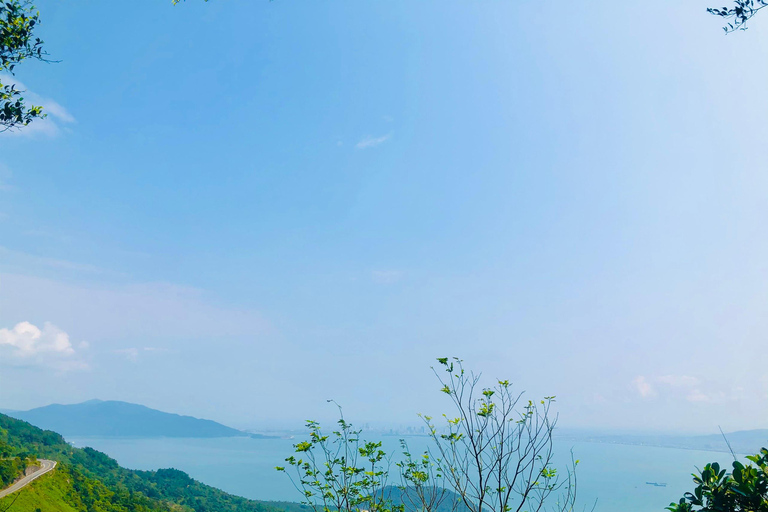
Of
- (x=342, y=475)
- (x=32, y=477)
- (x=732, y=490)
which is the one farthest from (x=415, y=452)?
(x=732, y=490)

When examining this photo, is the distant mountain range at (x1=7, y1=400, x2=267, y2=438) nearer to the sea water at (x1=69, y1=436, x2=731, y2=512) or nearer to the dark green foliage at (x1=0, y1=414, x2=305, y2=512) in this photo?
the sea water at (x1=69, y1=436, x2=731, y2=512)

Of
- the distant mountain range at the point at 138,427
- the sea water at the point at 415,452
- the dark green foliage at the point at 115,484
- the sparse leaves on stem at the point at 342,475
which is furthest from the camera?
the distant mountain range at the point at 138,427

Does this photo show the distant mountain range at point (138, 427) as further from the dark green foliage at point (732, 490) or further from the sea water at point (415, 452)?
the dark green foliage at point (732, 490)

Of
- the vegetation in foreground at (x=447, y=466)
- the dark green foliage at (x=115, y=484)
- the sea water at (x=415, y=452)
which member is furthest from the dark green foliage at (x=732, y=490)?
the dark green foliage at (x=115, y=484)

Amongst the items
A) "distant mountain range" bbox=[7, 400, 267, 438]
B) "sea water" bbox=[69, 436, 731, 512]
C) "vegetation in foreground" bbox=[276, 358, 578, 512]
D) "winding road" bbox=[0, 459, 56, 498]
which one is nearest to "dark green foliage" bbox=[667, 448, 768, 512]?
A: "vegetation in foreground" bbox=[276, 358, 578, 512]

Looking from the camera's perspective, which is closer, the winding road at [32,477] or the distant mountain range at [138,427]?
the winding road at [32,477]

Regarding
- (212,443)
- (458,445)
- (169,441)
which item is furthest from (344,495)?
(169,441)

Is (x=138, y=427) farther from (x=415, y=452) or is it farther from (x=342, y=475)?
(x=342, y=475)

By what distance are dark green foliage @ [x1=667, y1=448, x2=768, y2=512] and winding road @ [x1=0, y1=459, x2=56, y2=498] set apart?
3371 cm

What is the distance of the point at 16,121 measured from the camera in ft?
11.7

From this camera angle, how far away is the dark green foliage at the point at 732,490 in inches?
74.7

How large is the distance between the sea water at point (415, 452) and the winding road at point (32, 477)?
25.3 metres

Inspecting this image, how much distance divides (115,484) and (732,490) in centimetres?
5111

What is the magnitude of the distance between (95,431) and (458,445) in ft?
776
